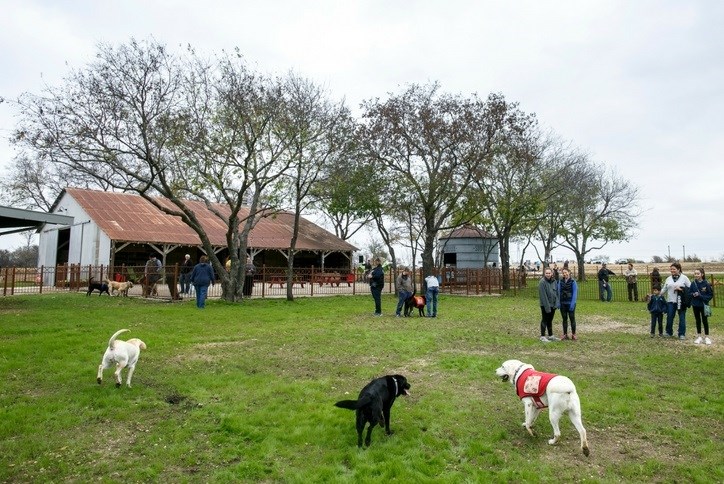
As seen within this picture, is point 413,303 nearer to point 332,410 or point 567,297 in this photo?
point 567,297

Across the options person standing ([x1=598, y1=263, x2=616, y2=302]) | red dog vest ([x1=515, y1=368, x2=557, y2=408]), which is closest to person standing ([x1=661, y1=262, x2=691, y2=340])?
red dog vest ([x1=515, y1=368, x2=557, y2=408])

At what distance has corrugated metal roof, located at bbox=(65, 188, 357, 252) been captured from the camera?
26.4 metres

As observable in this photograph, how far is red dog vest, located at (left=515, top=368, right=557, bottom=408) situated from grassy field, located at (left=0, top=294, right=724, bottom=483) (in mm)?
390

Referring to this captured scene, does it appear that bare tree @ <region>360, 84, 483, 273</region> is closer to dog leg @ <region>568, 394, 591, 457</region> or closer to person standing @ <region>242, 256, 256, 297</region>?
person standing @ <region>242, 256, 256, 297</region>

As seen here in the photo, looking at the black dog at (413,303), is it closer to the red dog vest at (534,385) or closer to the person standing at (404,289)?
the person standing at (404,289)

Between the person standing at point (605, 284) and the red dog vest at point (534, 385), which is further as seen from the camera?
the person standing at point (605, 284)

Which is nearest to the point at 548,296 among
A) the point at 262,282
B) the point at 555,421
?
the point at 555,421

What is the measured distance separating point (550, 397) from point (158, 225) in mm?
27830

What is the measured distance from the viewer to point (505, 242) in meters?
30.0

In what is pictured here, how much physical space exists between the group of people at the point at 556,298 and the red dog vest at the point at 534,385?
5507mm

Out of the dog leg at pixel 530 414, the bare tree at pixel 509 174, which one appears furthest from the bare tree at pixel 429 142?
the dog leg at pixel 530 414

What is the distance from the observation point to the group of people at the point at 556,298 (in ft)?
32.6

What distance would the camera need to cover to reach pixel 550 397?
Answer: 4293mm

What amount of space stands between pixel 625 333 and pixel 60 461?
1127cm
